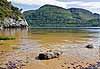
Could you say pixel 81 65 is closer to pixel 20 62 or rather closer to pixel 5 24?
pixel 20 62

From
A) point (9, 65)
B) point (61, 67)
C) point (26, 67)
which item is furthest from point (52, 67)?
point (9, 65)

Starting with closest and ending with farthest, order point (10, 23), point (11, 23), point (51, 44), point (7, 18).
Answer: point (51, 44)
point (7, 18)
point (10, 23)
point (11, 23)

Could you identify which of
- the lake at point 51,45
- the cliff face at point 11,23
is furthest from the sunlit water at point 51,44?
the cliff face at point 11,23

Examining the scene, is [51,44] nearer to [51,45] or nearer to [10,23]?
[51,45]

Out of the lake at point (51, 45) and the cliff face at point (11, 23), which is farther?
the cliff face at point (11, 23)

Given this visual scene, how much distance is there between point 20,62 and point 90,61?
6194 millimetres

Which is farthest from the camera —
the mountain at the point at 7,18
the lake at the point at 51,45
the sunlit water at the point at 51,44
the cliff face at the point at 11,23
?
the cliff face at the point at 11,23

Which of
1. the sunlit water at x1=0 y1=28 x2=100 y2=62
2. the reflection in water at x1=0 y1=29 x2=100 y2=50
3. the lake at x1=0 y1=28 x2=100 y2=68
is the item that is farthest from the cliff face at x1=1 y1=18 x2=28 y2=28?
the lake at x1=0 y1=28 x2=100 y2=68

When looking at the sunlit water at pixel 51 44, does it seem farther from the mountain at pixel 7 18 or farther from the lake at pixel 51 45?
the mountain at pixel 7 18

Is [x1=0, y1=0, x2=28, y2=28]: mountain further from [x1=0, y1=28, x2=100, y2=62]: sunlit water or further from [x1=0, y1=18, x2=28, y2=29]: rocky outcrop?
[x1=0, y1=28, x2=100, y2=62]: sunlit water

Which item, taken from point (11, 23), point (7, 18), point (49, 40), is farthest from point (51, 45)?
point (11, 23)

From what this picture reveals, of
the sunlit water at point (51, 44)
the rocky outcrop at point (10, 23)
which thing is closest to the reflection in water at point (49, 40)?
the sunlit water at point (51, 44)

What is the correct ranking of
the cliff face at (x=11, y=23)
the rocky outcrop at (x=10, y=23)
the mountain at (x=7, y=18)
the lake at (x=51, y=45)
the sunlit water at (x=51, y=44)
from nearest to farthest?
the lake at (x=51, y=45), the sunlit water at (x=51, y=44), the mountain at (x=7, y=18), the rocky outcrop at (x=10, y=23), the cliff face at (x=11, y=23)

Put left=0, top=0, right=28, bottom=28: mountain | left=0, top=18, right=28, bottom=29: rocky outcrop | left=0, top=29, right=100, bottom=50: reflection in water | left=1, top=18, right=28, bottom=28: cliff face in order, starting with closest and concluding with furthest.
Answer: left=0, top=29, right=100, bottom=50: reflection in water, left=0, top=0, right=28, bottom=28: mountain, left=0, top=18, right=28, bottom=29: rocky outcrop, left=1, top=18, right=28, bottom=28: cliff face
